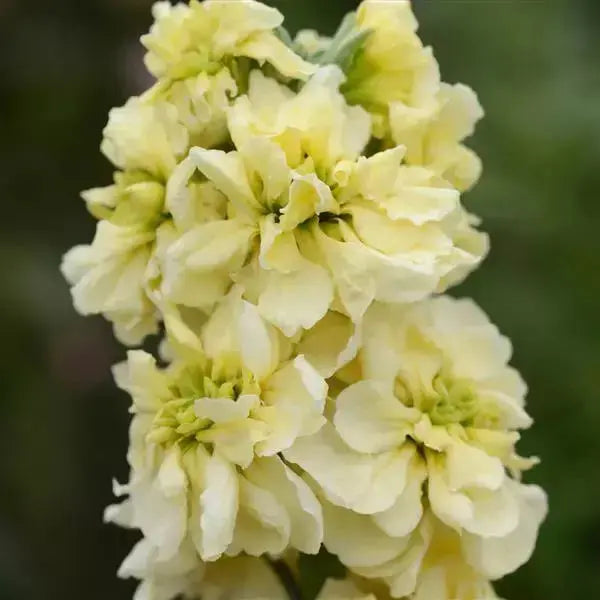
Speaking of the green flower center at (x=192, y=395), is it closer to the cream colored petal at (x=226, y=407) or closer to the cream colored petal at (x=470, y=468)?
the cream colored petal at (x=226, y=407)

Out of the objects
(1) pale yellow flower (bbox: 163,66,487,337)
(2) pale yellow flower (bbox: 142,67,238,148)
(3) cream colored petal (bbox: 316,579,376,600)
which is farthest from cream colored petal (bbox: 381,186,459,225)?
(3) cream colored petal (bbox: 316,579,376,600)

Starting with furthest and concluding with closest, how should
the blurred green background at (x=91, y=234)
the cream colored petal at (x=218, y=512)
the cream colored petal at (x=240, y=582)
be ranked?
the blurred green background at (x=91, y=234) < the cream colored petal at (x=240, y=582) < the cream colored petal at (x=218, y=512)

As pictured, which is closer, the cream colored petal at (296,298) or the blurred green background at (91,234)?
the cream colored petal at (296,298)

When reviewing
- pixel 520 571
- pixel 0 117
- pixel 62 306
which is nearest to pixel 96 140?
pixel 0 117

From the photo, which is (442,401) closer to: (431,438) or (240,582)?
(431,438)

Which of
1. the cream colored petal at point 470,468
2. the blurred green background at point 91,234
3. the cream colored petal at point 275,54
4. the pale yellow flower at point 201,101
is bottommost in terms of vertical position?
the blurred green background at point 91,234

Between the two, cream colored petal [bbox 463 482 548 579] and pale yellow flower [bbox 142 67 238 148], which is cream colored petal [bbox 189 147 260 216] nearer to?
pale yellow flower [bbox 142 67 238 148]

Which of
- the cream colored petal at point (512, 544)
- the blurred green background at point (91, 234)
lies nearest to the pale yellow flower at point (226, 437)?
the cream colored petal at point (512, 544)

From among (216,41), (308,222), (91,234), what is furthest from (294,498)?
(91,234)
